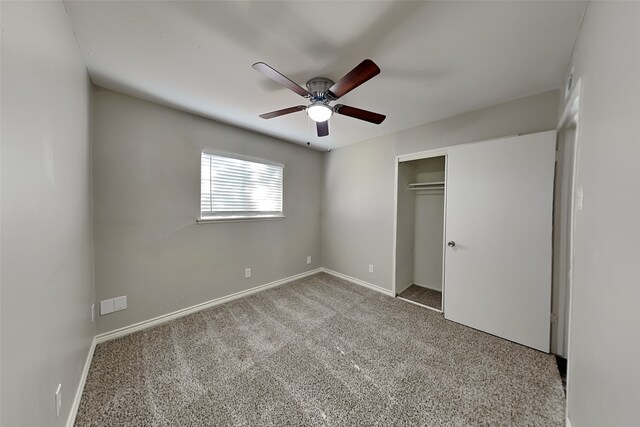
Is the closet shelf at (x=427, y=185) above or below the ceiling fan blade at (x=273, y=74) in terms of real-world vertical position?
below

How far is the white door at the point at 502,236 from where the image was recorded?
6.41 feet

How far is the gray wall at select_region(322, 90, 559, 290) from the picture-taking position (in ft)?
7.02

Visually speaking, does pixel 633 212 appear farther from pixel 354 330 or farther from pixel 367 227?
pixel 367 227

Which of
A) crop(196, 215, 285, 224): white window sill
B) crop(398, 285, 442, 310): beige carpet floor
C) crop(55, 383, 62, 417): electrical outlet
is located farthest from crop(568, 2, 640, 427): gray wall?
crop(196, 215, 285, 224): white window sill

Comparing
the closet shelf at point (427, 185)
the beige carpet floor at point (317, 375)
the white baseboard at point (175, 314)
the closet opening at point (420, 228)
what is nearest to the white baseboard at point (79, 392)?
the beige carpet floor at point (317, 375)

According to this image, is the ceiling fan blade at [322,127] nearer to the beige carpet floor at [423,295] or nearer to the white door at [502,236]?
the white door at [502,236]

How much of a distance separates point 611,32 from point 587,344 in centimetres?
139

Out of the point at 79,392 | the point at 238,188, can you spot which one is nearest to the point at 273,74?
the point at 238,188

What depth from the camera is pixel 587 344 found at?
1.05 metres

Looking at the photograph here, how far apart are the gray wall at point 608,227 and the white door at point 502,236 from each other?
33.2 inches

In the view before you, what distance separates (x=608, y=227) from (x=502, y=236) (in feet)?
4.72

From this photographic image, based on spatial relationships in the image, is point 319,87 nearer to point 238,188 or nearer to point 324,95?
point 324,95

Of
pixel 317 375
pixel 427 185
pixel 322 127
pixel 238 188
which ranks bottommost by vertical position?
pixel 317 375

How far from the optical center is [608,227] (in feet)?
2.87
